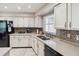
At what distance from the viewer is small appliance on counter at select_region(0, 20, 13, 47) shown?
25.6 feet

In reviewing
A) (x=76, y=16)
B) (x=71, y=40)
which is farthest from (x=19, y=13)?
(x=76, y=16)

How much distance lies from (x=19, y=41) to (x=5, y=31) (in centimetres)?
96

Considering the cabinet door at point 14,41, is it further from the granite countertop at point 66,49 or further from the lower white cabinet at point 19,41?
the granite countertop at point 66,49

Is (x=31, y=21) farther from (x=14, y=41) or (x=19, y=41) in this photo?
(x=14, y=41)

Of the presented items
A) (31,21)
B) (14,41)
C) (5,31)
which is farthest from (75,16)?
(31,21)

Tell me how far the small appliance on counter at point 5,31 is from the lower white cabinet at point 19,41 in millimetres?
311

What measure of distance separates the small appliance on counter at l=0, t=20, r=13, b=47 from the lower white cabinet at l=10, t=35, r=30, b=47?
0.31m

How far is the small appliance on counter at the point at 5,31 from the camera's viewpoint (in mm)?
7793

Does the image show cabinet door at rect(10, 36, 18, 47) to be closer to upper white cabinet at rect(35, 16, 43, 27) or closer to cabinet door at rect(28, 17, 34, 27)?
cabinet door at rect(28, 17, 34, 27)

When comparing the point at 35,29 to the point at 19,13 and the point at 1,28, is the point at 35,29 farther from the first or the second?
the point at 1,28

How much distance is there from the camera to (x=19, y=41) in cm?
797

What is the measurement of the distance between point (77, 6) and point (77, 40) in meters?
0.89

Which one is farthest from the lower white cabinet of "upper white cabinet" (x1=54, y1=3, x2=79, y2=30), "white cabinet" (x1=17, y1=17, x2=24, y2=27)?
"upper white cabinet" (x1=54, y1=3, x2=79, y2=30)

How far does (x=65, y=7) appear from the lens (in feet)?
9.95
